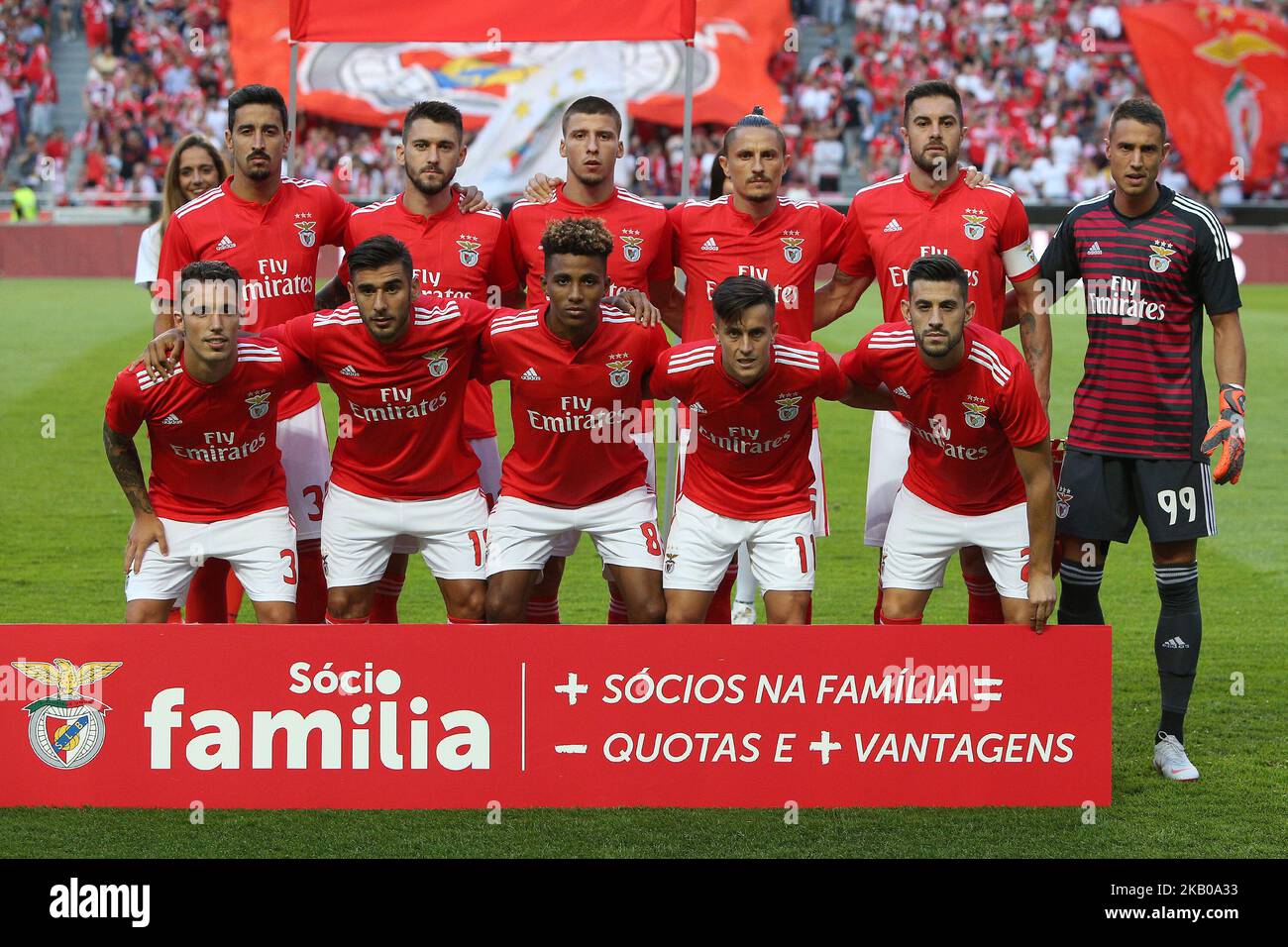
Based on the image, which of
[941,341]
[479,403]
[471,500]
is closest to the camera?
[941,341]

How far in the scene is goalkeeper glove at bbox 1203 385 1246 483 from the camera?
19.5 ft

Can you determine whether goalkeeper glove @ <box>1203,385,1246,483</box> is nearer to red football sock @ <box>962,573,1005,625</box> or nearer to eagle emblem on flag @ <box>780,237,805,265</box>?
red football sock @ <box>962,573,1005,625</box>

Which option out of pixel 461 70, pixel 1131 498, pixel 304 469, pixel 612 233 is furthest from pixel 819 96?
pixel 1131 498

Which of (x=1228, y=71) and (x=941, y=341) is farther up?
(x=1228, y=71)

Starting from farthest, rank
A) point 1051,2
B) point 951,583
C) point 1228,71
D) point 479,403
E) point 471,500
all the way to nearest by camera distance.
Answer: point 1051,2, point 1228,71, point 951,583, point 479,403, point 471,500

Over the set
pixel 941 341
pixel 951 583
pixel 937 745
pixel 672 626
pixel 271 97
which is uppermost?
pixel 271 97

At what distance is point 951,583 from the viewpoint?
9.69 m

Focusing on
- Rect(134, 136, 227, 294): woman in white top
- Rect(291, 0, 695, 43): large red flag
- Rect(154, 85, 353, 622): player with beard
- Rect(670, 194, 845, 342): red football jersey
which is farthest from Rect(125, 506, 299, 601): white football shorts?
Rect(291, 0, 695, 43): large red flag

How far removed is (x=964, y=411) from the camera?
5.97 m

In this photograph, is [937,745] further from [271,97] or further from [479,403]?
[271,97]

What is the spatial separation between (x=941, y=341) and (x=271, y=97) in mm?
2925

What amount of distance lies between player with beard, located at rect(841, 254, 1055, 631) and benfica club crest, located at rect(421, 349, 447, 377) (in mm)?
1529

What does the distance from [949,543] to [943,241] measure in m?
1.28

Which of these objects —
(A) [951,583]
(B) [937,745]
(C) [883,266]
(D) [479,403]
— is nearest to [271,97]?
(D) [479,403]
